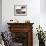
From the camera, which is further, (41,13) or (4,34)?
(41,13)

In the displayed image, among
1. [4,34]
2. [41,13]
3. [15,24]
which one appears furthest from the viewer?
[41,13]

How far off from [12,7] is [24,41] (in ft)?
4.86

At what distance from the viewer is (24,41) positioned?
5582 mm

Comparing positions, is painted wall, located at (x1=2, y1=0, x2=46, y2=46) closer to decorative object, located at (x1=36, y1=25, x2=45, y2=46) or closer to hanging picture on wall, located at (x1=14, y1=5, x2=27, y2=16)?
hanging picture on wall, located at (x1=14, y1=5, x2=27, y2=16)

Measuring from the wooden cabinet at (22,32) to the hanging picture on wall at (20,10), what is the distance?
0.47 metres

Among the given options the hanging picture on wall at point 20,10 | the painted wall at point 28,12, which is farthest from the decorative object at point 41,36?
the hanging picture on wall at point 20,10

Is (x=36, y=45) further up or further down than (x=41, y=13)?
further down

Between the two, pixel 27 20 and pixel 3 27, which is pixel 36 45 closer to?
pixel 27 20

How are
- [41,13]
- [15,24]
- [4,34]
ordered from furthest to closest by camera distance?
Result: [41,13] → [15,24] → [4,34]

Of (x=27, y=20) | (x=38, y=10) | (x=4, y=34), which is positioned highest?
(x=38, y=10)

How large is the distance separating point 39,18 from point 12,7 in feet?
3.96

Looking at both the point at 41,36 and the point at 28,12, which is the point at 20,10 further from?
the point at 41,36

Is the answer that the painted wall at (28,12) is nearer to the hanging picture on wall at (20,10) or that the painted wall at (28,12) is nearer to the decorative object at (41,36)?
the hanging picture on wall at (20,10)

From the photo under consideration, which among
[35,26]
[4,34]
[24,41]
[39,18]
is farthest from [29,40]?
[4,34]
